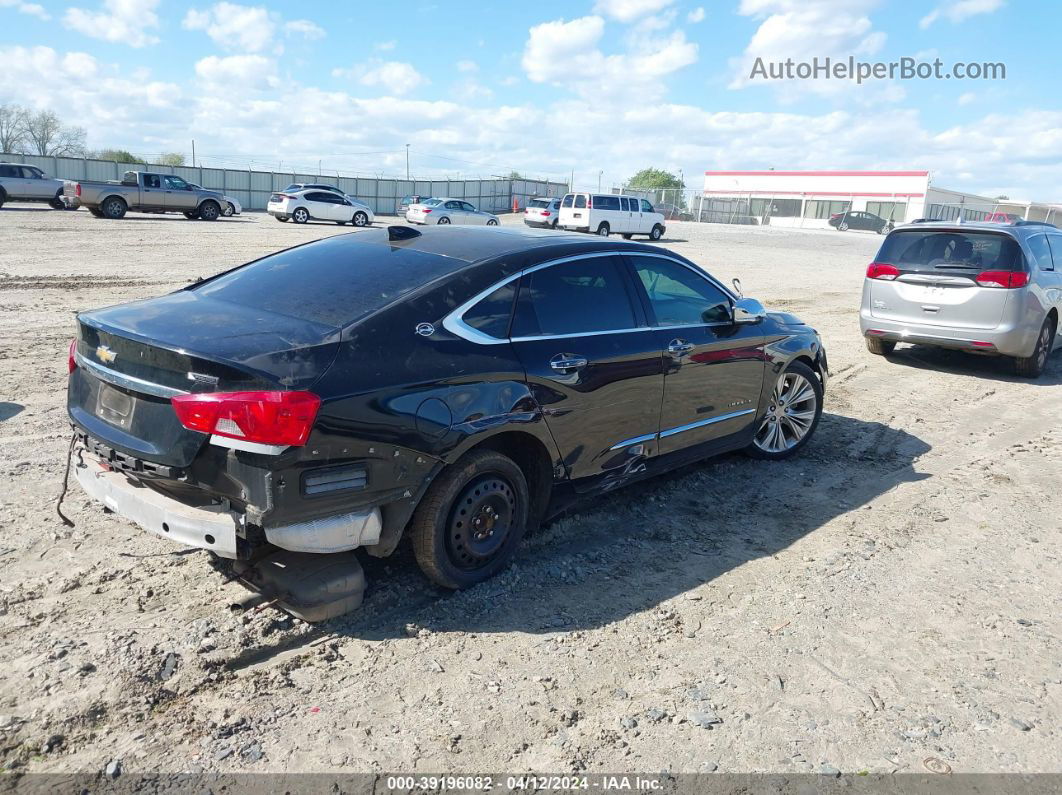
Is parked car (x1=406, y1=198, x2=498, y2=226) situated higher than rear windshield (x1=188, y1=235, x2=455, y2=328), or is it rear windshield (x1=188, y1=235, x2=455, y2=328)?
parked car (x1=406, y1=198, x2=498, y2=226)

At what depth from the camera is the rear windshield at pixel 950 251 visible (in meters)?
9.48

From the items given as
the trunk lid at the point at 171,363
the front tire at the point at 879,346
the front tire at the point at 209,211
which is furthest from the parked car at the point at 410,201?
the trunk lid at the point at 171,363

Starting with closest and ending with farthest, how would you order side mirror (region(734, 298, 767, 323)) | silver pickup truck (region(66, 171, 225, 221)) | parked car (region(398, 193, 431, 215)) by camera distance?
side mirror (region(734, 298, 767, 323))
silver pickup truck (region(66, 171, 225, 221))
parked car (region(398, 193, 431, 215))

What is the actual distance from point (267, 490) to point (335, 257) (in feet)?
5.69

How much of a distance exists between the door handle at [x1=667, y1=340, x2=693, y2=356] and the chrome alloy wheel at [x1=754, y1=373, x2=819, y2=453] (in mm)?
1315

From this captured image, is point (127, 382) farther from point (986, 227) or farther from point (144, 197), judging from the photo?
point (144, 197)

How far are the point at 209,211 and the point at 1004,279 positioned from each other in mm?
28887

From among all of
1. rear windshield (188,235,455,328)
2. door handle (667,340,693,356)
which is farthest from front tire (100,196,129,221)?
door handle (667,340,693,356)

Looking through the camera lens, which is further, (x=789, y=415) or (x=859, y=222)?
(x=859, y=222)

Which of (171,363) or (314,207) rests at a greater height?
(314,207)

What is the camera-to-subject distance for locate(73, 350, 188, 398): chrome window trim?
343 centimetres

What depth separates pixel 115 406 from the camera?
371cm

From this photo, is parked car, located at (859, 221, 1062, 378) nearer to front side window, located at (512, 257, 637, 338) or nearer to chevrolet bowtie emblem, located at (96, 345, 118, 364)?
front side window, located at (512, 257, 637, 338)

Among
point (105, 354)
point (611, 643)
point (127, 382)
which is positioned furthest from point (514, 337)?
point (105, 354)
